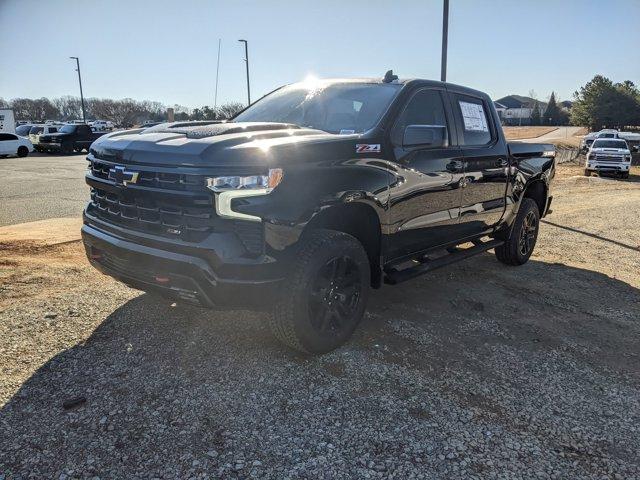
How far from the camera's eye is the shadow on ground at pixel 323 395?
2510 mm

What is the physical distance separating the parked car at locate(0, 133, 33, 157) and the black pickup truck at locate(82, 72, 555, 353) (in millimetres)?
24912

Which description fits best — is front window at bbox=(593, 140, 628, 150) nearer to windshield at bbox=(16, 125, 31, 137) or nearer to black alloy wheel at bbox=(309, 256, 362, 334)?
black alloy wheel at bbox=(309, 256, 362, 334)

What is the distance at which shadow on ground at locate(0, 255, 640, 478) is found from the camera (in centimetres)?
251

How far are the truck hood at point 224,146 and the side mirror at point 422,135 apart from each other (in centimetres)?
41

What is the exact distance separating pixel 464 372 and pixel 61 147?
95.1ft

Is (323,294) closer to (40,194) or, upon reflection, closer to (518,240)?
(518,240)

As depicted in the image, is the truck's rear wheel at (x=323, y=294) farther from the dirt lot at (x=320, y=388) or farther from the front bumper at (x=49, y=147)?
the front bumper at (x=49, y=147)

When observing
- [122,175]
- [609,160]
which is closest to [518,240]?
[122,175]

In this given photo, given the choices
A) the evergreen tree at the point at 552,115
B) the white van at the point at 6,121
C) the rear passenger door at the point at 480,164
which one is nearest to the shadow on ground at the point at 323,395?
the rear passenger door at the point at 480,164

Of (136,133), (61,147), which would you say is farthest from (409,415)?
(61,147)

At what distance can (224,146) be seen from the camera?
9.69ft

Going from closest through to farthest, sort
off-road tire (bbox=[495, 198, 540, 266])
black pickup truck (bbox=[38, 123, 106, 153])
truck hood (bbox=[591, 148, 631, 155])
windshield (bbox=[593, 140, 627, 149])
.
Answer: off-road tire (bbox=[495, 198, 540, 266]) < truck hood (bbox=[591, 148, 631, 155]) < windshield (bbox=[593, 140, 627, 149]) < black pickup truck (bbox=[38, 123, 106, 153])

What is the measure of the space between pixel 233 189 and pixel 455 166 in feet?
7.70

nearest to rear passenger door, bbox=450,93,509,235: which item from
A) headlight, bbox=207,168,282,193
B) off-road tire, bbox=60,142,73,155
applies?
headlight, bbox=207,168,282,193
